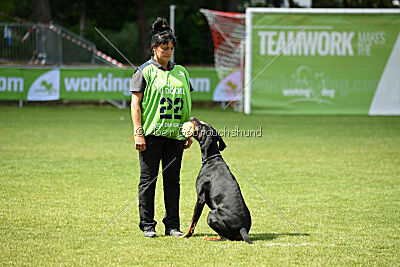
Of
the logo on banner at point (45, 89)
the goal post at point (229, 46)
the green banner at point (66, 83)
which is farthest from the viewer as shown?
the logo on banner at point (45, 89)

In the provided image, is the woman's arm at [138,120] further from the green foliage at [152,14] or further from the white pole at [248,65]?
the green foliage at [152,14]

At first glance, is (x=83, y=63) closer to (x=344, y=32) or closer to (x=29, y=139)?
(x=344, y=32)

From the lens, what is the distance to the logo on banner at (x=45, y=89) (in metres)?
23.1

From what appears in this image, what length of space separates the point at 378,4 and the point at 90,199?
1040 inches

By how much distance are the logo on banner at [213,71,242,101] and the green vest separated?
16782mm

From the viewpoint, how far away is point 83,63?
2591cm

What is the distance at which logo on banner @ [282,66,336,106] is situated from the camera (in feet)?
70.9

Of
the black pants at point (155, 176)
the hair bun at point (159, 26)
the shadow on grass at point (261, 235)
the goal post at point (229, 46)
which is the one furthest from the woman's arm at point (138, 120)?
the goal post at point (229, 46)

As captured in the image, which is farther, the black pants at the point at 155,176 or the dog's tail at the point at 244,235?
the black pants at the point at 155,176

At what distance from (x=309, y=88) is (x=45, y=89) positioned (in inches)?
388

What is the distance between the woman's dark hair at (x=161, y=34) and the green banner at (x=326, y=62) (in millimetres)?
15874

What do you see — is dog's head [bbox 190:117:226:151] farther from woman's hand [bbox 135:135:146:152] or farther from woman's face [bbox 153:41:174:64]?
woman's face [bbox 153:41:174:64]

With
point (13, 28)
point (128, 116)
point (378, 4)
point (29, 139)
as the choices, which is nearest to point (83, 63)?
point (13, 28)

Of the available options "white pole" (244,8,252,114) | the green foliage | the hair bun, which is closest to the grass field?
the hair bun
